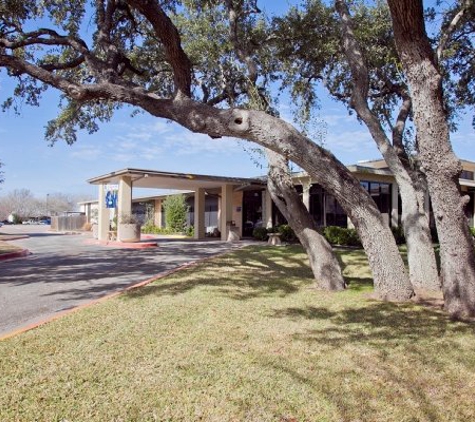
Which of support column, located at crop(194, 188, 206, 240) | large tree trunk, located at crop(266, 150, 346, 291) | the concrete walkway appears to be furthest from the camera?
support column, located at crop(194, 188, 206, 240)

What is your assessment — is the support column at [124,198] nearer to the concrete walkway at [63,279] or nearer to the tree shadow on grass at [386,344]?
the concrete walkway at [63,279]

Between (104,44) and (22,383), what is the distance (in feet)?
25.8

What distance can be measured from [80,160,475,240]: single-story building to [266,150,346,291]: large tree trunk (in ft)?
28.9

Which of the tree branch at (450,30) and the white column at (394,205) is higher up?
the tree branch at (450,30)

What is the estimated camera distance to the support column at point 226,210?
75.4ft

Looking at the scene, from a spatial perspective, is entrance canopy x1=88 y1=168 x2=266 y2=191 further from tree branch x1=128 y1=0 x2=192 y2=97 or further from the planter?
tree branch x1=128 y1=0 x2=192 y2=97

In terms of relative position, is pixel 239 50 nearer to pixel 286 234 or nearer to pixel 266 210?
pixel 286 234

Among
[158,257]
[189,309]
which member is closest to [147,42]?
[158,257]

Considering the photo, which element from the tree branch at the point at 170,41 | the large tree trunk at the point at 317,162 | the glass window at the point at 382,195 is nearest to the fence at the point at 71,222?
the glass window at the point at 382,195

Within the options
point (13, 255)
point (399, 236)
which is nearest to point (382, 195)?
point (399, 236)

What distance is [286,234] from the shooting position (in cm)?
2162

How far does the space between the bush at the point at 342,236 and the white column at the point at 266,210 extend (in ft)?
13.2

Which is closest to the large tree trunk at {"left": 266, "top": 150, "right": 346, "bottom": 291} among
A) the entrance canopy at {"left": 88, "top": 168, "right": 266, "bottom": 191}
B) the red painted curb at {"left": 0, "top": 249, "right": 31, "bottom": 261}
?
the red painted curb at {"left": 0, "top": 249, "right": 31, "bottom": 261}

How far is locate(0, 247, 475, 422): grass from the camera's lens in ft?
11.4
